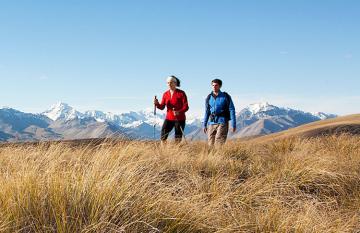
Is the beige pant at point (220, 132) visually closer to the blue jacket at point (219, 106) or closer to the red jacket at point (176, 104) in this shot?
the blue jacket at point (219, 106)

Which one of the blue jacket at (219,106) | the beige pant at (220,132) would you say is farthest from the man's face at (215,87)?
the beige pant at (220,132)

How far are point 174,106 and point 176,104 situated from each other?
0.08 meters

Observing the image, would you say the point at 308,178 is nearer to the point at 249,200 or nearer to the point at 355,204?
the point at 355,204

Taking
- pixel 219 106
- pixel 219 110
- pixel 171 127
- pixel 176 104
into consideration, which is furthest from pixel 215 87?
pixel 171 127

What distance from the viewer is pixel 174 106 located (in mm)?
12672

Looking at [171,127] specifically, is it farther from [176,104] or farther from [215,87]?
[215,87]

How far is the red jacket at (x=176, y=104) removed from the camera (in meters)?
12.6

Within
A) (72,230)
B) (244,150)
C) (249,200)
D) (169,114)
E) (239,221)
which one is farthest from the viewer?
(169,114)

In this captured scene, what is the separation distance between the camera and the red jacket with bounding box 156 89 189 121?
41.2 feet

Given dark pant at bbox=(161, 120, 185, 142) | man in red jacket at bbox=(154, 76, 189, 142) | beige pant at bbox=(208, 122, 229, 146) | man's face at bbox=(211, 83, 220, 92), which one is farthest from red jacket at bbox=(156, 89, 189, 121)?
beige pant at bbox=(208, 122, 229, 146)

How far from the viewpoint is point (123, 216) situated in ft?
11.8

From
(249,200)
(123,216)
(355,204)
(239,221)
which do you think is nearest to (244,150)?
(355,204)

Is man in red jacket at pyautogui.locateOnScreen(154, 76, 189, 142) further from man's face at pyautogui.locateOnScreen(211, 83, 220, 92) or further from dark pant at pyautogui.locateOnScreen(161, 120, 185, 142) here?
man's face at pyautogui.locateOnScreen(211, 83, 220, 92)

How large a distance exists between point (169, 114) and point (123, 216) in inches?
364
